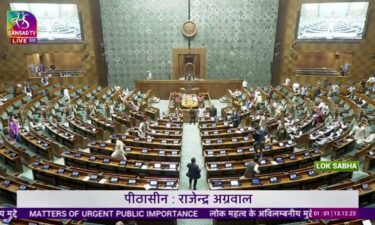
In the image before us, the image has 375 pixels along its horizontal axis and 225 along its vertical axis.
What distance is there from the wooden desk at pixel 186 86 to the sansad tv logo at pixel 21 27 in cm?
770

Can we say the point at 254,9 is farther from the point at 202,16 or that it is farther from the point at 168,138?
the point at 168,138

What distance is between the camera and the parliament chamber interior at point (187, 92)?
8.98 metres

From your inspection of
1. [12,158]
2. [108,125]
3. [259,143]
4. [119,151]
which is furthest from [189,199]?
[108,125]

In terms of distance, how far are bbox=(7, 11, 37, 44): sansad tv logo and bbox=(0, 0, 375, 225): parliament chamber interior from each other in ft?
0.67

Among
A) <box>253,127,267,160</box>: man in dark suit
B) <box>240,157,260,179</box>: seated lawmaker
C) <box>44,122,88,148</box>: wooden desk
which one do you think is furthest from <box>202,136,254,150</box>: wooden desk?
<box>44,122,88,148</box>: wooden desk

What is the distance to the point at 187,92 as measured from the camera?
64.9ft

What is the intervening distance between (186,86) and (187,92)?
83cm

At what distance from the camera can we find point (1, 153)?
9367mm

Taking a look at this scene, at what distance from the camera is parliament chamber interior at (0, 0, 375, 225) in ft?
29.5

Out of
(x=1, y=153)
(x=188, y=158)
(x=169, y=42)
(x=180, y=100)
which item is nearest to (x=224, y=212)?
(x=188, y=158)

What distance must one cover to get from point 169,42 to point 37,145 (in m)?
13.9

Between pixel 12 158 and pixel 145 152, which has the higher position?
pixel 145 152

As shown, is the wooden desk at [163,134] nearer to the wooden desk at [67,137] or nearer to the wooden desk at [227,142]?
the wooden desk at [227,142]

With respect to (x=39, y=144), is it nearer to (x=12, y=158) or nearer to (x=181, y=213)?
(x=12, y=158)
